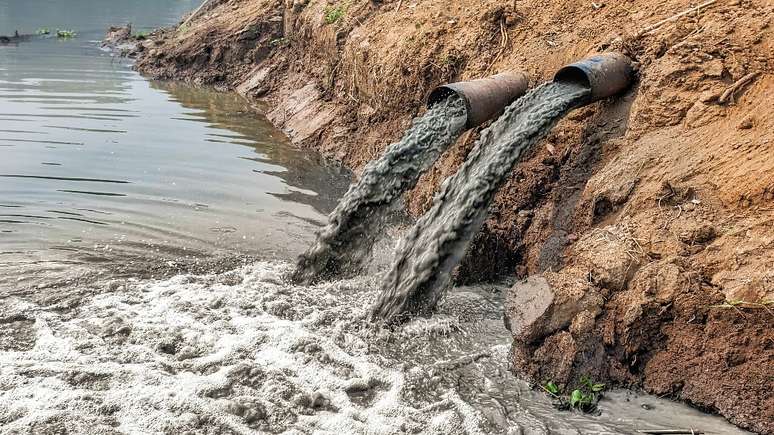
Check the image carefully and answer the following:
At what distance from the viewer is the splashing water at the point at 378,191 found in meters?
5.90

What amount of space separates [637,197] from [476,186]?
1.17 m

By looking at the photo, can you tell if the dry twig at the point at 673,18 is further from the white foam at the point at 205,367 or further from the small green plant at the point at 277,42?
the small green plant at the point at 277,42

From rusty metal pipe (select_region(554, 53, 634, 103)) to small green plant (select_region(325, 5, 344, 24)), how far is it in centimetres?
656

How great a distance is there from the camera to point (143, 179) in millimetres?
8148

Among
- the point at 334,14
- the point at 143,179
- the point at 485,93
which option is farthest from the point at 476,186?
the point at 334,14

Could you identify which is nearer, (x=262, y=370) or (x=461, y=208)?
(x=262, y=370)

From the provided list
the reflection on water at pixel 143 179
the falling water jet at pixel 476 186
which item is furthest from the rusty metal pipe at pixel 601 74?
the reflection on water at pixel 143 179

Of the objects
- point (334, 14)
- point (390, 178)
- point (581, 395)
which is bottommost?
point (581, 395)

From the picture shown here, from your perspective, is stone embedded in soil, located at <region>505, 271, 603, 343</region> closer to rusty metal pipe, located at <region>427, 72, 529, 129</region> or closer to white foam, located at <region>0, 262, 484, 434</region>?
white foam, located at <region>0, 262, 484, 434</region>

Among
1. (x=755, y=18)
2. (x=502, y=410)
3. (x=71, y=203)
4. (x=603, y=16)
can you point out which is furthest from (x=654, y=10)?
(x=71, y=203)

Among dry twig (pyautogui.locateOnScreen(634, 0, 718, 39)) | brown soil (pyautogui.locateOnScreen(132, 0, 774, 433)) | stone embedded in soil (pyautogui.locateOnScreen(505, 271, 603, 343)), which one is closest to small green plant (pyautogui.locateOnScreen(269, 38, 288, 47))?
brown soil (pyautogui.locateOnScreen(132, 0, 774, 433))

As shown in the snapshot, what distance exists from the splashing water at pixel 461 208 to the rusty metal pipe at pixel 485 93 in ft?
0.88

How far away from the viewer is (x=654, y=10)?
6.08 m

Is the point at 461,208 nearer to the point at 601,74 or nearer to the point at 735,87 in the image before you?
the point at 601,74
